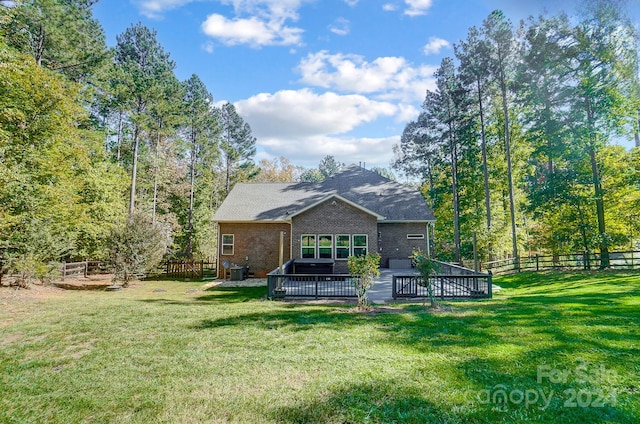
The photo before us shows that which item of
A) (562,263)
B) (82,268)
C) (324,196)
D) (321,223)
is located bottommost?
(82,268)

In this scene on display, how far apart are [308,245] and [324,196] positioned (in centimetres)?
318

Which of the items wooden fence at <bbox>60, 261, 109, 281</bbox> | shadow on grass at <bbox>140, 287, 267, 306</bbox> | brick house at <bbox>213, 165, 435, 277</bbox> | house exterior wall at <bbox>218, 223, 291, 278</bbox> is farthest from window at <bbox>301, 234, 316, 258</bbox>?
wooden fence at <bbox>60, 261, 109, 281</bbox>

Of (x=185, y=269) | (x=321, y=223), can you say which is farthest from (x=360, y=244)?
(x=185, y=269)

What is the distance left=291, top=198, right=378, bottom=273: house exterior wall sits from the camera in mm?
18094

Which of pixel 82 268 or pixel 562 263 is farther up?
pixel 562 263

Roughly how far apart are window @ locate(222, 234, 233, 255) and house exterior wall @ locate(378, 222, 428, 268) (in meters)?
9.77

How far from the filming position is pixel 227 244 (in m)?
20.0

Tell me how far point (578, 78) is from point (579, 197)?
7.40 meters

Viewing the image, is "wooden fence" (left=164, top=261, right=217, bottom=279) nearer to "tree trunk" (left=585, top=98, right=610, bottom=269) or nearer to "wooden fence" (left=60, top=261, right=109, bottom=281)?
"wooden fence" (left=60, top=261, right=109, bottom=281)

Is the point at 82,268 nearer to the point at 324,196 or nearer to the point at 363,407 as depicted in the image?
the point at 324,196

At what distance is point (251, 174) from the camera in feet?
130

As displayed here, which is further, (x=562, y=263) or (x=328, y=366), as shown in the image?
(x=562, y=263)

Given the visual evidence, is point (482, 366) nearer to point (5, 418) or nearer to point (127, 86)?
point (5, 418)

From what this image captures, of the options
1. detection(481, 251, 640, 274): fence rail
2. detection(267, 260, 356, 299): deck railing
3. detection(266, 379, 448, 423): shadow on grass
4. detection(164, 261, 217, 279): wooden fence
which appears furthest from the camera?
detection(164, 261, 217, 279): wooden fence
